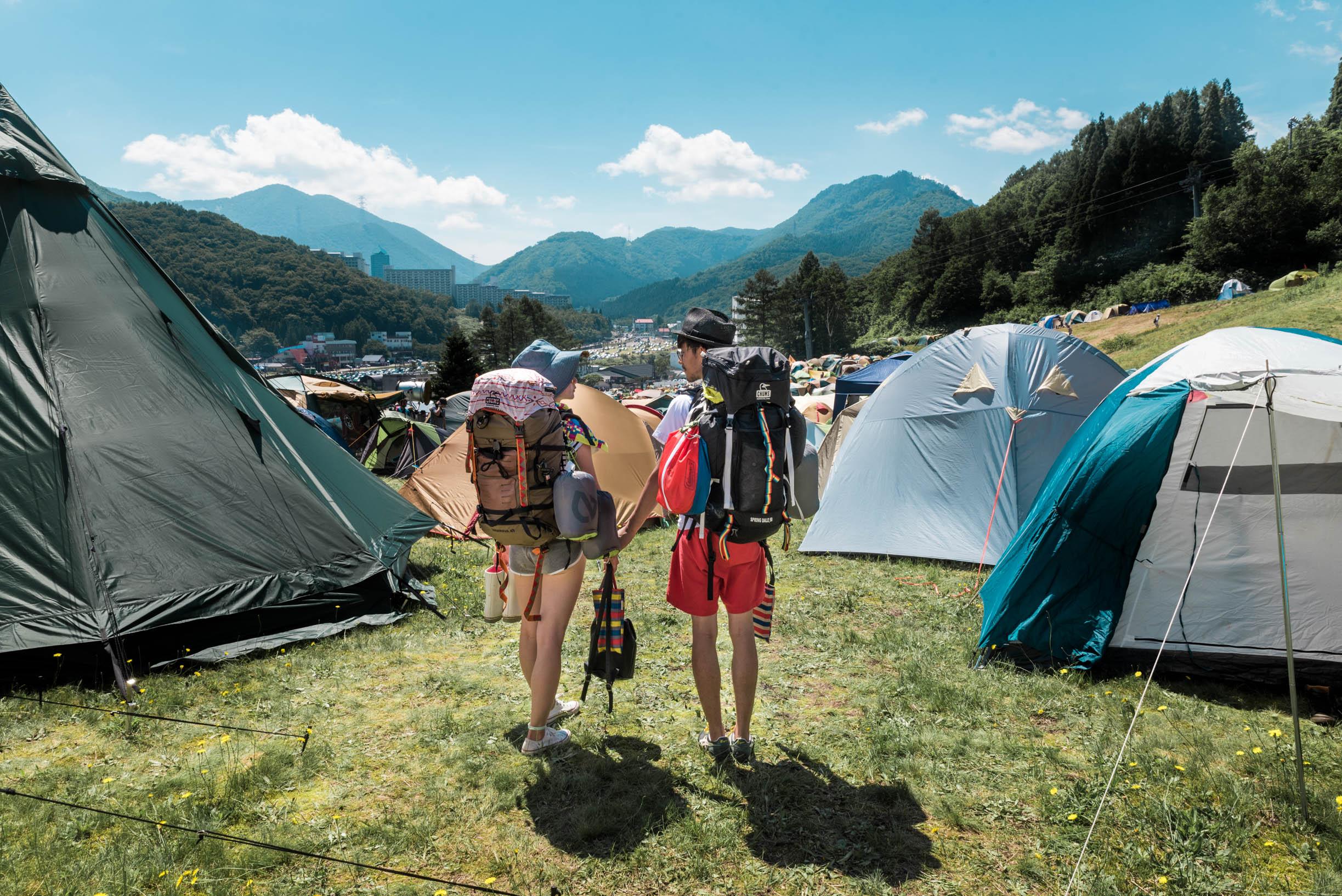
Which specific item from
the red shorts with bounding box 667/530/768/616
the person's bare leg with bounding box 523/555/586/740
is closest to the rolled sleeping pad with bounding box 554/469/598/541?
the person's bare leg with bounding box 523/555/586/740

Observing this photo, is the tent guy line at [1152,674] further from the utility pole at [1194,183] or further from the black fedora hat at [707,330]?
the utility pole at [1194,183]

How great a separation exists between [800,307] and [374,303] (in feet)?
310

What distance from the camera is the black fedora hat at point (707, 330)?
359 cm

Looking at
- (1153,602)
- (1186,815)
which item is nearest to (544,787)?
(1186,815)

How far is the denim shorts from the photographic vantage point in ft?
11.8

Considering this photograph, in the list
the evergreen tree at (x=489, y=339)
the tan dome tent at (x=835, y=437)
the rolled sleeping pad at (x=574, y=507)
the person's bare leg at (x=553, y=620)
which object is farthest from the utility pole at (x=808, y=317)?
the rolled sleeping pad at (x=574, y=507)

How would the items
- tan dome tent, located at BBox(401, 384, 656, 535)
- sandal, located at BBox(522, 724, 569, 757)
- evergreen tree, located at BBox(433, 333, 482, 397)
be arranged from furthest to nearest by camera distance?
evergreen tree, located at BBox(433, 333, 482, 397) < tan dome tent, located at BBox(401, 384, 656, 535) < sandal, located at BBox(522, 724, 569, 757)

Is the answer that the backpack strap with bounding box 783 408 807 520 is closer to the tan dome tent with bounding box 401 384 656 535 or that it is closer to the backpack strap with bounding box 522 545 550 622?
the backpack strap with bounding box 522 545 550 622

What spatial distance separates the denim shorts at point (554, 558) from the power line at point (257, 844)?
1.33 meters

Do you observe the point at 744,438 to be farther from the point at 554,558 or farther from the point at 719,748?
the point at 719,748

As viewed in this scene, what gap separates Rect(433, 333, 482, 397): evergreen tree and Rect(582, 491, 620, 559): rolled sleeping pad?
40981 mm

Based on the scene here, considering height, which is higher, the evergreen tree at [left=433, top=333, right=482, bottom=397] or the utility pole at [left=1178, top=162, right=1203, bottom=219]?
the utility pole at [left=1178, top=162, right=1203, bottom=219]

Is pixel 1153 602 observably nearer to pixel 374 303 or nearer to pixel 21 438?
pixel 21 438

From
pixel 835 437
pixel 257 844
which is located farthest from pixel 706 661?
pixel 835 437
